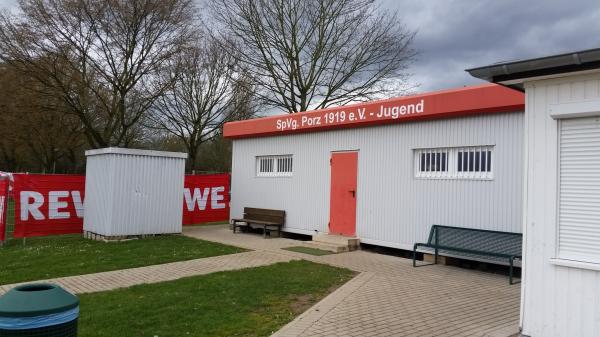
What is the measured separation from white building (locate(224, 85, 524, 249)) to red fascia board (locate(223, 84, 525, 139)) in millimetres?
22

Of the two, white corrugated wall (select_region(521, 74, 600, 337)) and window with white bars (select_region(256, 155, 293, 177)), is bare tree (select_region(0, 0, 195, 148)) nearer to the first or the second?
window with white bars (select_region(256, 155, 293, 177))

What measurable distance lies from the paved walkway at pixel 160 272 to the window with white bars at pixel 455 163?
366cm

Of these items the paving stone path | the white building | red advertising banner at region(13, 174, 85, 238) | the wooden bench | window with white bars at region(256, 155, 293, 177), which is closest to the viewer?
the paving stone path

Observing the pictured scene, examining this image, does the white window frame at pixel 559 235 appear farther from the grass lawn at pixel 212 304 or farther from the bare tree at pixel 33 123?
the bare tree at pixel 33 123

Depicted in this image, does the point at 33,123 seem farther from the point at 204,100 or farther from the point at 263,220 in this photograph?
the point at 263,220

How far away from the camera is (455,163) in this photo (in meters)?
11.1

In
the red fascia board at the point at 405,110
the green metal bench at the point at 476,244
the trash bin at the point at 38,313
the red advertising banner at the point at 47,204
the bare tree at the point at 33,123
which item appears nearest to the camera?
the trash bin at the point at 38,313

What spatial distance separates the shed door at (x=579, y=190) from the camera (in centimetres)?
523

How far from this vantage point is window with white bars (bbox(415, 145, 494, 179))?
34.7 feet

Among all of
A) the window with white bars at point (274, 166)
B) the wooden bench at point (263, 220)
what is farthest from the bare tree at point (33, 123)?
the wooden bench at point (263, 220)

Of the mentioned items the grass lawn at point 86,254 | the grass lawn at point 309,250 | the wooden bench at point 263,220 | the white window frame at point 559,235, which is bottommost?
the grass lawn at point 86,254

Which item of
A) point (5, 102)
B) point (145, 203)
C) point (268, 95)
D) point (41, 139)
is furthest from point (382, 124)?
point (41, 139)

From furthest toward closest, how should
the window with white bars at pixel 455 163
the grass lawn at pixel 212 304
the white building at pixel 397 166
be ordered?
the window with white bars at pixel 455 163 → the white building at pixel 397 166 → the grass lawn at pixel 212 304

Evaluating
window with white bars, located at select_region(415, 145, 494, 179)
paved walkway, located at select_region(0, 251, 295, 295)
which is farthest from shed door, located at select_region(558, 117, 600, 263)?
paved walkway, located at select_region(0, 251, 295, 295)
